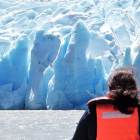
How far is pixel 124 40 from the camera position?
2194cm

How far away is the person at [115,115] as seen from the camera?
176cm

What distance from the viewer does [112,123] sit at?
5.85 ft

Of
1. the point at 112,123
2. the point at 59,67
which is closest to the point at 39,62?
the point at 59,67

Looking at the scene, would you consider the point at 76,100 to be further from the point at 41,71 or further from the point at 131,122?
the point at 131,122

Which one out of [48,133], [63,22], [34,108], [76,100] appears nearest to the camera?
[48,133]

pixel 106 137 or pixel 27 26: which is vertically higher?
pixel 106 137

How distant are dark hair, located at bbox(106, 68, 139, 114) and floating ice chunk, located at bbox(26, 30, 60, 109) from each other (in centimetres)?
1421

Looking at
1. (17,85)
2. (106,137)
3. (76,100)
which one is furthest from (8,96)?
(106,137)

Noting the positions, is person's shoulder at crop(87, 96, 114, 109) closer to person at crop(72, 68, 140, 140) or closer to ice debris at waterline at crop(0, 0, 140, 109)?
person at crop(72, 68, 140, 140)

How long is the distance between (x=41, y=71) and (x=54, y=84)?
1742 mm

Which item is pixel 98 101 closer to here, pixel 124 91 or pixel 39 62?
pixel 124 91

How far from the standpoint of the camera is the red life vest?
1.76 metres

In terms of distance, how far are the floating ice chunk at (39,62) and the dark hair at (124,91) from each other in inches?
559

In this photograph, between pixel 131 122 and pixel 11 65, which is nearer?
pixel 131 122
